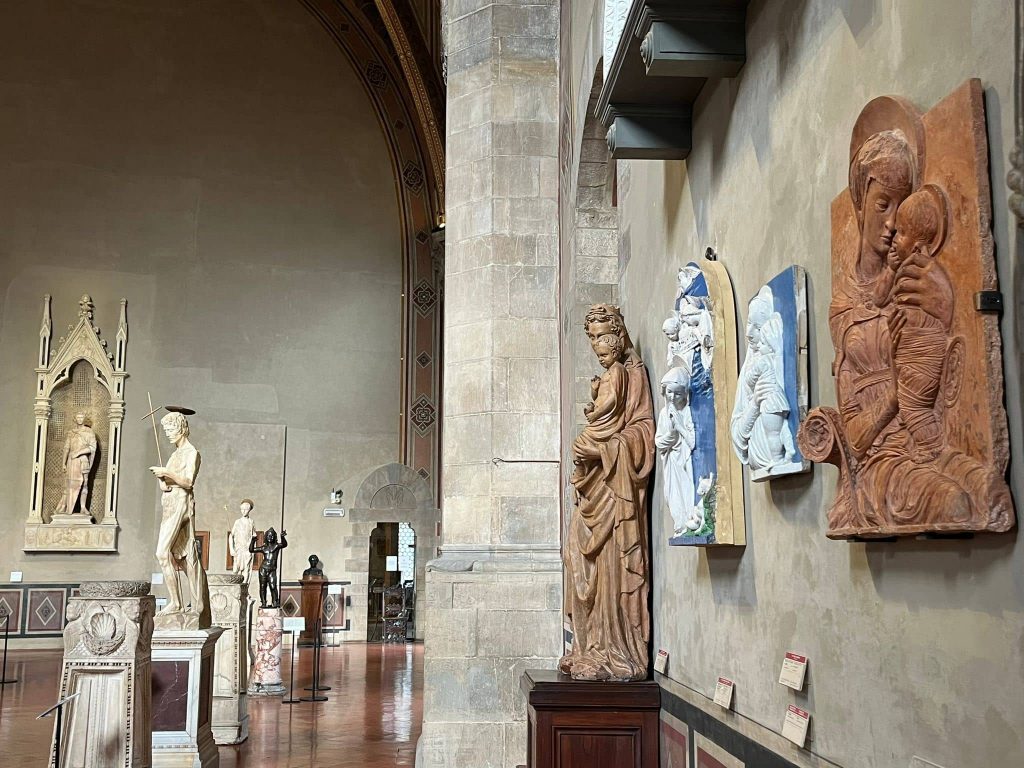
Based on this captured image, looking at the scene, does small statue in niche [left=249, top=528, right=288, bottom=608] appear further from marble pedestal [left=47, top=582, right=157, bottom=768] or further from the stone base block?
marble pedestal [left=47, top=582, right=157, bottom=768]

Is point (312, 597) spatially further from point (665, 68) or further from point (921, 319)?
point (921, 319)

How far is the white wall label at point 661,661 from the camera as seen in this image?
4.45 m

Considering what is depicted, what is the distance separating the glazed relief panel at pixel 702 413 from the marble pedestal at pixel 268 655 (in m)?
9.57

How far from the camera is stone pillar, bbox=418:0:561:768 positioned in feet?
25.2

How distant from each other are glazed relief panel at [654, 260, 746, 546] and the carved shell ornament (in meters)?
3.90

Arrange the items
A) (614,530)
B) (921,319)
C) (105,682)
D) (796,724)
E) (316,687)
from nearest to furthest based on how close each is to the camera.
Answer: (921,319)
(796,724)
(614,530)
(105,682)
(316,687)

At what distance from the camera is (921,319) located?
1.94 m

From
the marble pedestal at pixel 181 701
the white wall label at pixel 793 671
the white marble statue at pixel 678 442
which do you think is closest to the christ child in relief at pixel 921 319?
the white wall label at pixel 793 671

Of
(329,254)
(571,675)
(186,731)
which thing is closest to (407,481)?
(329,254)

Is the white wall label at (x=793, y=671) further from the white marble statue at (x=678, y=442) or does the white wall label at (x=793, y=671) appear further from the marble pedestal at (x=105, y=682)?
the marble pedestal at (x=105, y=682)

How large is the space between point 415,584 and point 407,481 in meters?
1.99

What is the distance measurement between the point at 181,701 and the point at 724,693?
238 inches

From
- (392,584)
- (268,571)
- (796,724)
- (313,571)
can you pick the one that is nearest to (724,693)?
(796,724)

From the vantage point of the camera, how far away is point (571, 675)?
4746 millimetres
